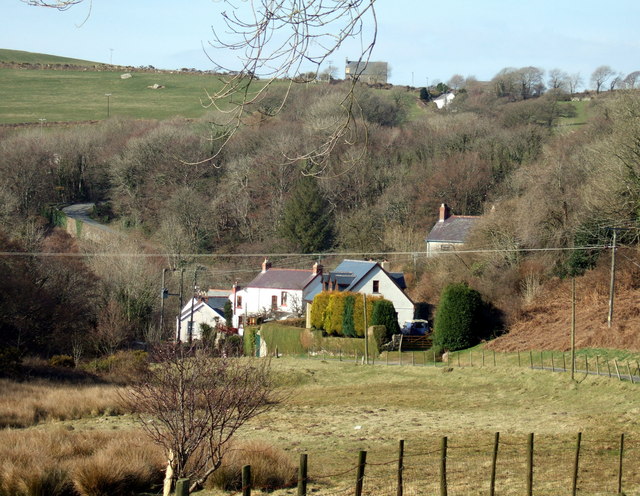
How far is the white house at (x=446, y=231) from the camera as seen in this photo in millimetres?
54250

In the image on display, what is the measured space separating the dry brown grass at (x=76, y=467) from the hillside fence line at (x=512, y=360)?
1642 cm

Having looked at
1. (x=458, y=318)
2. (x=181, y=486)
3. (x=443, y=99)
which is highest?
(x=443, y=99)

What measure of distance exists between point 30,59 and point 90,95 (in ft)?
65.9

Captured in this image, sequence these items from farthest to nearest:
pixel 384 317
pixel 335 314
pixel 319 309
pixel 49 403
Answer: pixel 319 309, pixel 335 314, pixel 384 317, pixel 49 403

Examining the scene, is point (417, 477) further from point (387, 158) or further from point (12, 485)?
point (387, 158)

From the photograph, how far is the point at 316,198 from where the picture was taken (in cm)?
6600

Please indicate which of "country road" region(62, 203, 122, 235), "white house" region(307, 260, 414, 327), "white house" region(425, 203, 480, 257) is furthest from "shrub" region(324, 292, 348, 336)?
"country road" region(62, 203, 122, 235)

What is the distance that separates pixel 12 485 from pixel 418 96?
316ft

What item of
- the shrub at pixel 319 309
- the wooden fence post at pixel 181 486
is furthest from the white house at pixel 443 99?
the wooden fence post at pixel 181 486

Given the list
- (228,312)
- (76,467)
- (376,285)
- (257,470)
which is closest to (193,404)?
(257,470)

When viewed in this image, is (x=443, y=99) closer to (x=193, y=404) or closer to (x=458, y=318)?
(x=458, y=318)

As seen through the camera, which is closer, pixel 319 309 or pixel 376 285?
pixel 319 309

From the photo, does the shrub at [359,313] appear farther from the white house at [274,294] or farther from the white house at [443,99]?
the white house at [443,99]

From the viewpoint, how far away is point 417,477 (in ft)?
45.9
